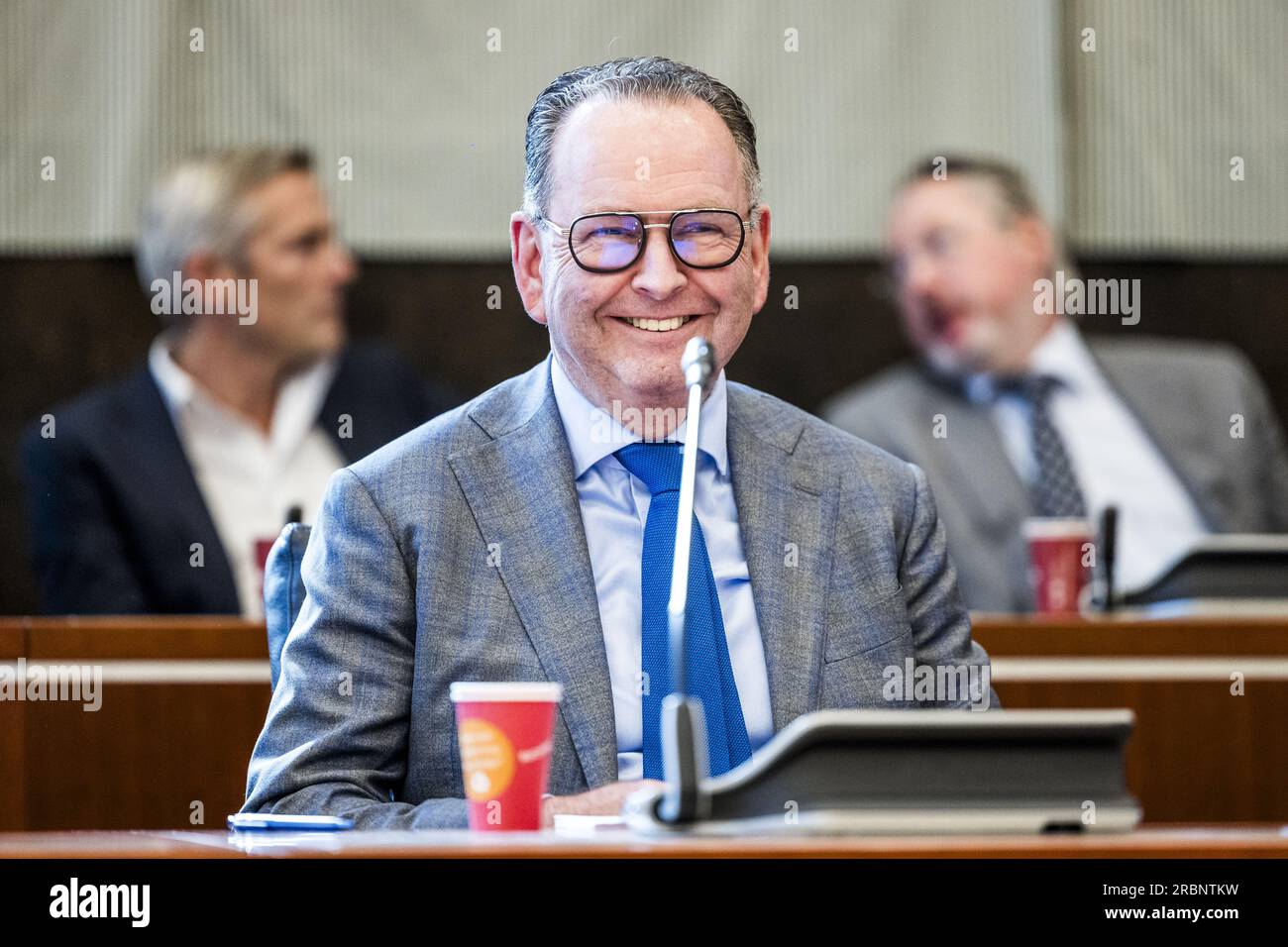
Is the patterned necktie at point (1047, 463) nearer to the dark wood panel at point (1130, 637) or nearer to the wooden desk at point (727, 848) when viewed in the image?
the dark wood panel at point (1130, 637)

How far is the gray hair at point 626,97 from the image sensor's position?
186cm

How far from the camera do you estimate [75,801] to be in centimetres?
237

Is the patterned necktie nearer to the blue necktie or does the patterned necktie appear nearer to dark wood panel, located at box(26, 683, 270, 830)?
dark wood panel, located at box(26, 683, 270, 830)

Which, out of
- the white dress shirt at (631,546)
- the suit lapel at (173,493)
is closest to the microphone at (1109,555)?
the white dress shirt at (631,546)

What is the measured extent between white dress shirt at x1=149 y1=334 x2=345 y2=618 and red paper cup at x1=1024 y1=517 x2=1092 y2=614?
1.59 meters

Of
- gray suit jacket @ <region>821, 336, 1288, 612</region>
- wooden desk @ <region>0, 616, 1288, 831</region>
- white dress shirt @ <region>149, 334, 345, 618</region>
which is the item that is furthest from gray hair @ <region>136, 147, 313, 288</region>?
wooden desk @ <region>0, 616, 1288, 831</region>

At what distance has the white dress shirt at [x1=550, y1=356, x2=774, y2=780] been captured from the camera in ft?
5.83

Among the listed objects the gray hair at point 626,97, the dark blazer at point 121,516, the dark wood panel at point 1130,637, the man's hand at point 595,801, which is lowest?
the man's hand at point 595,801

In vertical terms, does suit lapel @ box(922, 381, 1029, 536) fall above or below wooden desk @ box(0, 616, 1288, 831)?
above

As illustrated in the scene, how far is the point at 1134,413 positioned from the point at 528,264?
8.00ft

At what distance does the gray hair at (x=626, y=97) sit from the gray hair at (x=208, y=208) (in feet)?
7.40

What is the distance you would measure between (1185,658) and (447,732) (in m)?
1.28

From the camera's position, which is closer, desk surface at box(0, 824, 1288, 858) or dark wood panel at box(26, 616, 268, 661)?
desk surface at box(0, 824, 1288, 858)
